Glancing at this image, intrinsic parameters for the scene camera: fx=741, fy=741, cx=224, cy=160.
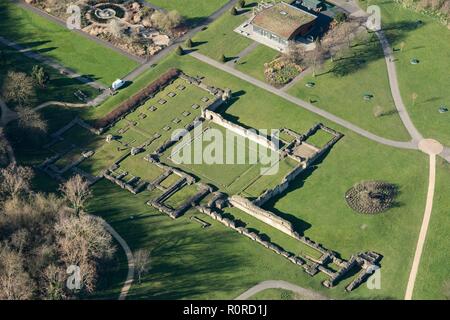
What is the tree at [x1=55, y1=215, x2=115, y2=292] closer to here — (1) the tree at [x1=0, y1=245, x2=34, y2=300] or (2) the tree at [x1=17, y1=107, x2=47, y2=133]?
(1) the tree at [x1=0, y1=245, x2=34, y2=300]

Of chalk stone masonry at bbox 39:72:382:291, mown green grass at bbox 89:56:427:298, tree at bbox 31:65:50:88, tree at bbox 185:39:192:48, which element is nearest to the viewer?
chalk stone masonry at bbox 39:72:382:291

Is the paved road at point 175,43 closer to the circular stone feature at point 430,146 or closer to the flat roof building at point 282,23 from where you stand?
the flat roof building at point 282,23

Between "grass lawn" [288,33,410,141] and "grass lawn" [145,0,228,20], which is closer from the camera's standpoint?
"grass lawn" [288,33,410,141]

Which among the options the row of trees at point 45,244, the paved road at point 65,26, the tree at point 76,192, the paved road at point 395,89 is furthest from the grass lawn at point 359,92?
the row of trees at point 45,244

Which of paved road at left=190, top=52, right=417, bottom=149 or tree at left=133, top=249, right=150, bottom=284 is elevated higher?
paved road at left=190, top=52, right=417, bottom=149

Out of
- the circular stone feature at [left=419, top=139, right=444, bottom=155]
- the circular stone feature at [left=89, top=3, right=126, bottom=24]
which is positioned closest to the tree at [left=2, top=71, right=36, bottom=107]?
the circular stone feature at [left=89, top=3, right=126, bottom=24]

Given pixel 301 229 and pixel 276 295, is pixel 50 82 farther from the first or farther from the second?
pixel 276 295

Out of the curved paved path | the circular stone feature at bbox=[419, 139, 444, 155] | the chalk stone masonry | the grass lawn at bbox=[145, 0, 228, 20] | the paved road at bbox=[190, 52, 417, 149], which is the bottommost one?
the curved paved path
